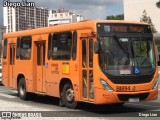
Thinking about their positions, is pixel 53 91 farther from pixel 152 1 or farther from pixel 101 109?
pixel 152 1

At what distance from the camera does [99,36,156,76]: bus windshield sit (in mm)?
11891

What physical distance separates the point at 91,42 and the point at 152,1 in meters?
77.2

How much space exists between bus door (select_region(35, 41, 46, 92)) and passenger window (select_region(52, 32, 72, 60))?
39.5 inches

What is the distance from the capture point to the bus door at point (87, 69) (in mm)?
12250

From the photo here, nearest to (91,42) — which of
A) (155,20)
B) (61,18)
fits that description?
(61,18)

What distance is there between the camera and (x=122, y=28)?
12461 millimetres

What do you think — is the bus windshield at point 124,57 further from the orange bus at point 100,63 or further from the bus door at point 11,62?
the bus door at point 11,62

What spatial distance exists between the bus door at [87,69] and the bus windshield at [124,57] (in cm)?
45

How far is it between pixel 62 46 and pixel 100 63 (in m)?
2.27

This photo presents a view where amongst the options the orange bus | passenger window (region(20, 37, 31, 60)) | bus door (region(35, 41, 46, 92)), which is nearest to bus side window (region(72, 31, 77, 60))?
the orange bus

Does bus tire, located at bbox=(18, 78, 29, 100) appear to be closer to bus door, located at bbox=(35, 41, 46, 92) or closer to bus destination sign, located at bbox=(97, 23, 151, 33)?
bus door, located at bbox=(35, 41, 46, 92)

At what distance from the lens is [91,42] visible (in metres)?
12.3

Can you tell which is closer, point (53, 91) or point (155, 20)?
point (53, 91)

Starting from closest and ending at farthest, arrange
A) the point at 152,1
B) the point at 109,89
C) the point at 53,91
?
the point at 109,89 → the point at 53,91 → the point at 152,1
